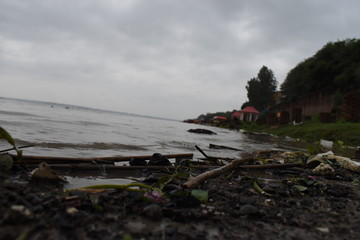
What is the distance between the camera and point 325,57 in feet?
135

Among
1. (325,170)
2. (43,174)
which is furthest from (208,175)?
(325,170)

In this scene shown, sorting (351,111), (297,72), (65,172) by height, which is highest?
(297,72)

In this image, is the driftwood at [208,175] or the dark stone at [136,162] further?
the dark stone at [136,162]

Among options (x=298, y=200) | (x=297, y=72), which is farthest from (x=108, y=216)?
(x=297, y=72)

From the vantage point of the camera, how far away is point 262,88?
72.3 m

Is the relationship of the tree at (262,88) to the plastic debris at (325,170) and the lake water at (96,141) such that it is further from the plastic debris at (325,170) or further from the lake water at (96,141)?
the plastic debris at (325,170)

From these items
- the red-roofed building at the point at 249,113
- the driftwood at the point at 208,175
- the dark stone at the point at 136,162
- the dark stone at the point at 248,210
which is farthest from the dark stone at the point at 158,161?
the red-roofed building at the point at 249,113

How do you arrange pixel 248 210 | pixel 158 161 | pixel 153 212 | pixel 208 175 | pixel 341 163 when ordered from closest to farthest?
pixel 153 212 → pixel 248 210 → pixel 208 175 → pixel 158 161 → pixel 341 163

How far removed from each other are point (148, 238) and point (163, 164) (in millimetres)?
2369

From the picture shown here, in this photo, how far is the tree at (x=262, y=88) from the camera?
72.2 metres

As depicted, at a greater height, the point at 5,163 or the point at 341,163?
the point at 5,163

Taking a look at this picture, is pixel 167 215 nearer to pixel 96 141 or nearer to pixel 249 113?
pixel 96 141

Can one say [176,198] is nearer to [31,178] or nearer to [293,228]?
[293,228]

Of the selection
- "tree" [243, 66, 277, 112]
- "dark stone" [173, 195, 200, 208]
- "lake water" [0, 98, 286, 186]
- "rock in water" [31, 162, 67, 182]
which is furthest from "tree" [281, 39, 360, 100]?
"rock in water" [31, 162, 67, 182]
